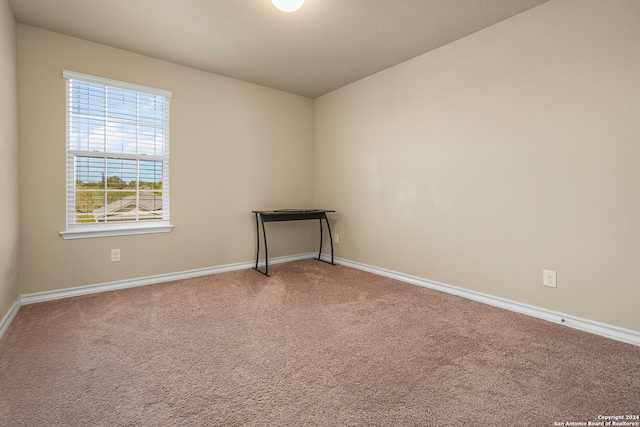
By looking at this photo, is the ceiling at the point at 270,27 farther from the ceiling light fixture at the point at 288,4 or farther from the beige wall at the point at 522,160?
the beige wall at the point at 522,160

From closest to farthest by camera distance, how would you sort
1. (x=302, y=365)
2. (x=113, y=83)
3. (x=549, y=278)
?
(x=302, y=365)
(x=549, y=278)
(x=113, y=83)

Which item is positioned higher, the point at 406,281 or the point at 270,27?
the point at 270,27

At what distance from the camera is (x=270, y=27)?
102 inches

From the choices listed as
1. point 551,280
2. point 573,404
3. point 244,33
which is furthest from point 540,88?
point 244,33

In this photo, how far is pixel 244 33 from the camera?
2.67m

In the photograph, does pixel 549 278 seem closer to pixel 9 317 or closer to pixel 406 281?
pixel 406 281

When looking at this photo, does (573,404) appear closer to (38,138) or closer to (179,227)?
(179,227)

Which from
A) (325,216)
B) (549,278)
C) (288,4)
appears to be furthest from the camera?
(325,216)

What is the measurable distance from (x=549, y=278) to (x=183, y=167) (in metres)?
3.56

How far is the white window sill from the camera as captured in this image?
2.80 metres

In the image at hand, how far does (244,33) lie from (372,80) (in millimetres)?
1600

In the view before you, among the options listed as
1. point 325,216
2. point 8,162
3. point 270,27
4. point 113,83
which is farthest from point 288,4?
point 325,216

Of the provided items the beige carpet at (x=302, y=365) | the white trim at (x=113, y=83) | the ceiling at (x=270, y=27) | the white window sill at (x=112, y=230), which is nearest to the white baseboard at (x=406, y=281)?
the beige carpet at (x=302, y=365)

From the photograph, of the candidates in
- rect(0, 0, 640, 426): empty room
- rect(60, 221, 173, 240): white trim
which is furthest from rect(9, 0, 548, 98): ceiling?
rect(60, 221, 173, 240): white trim
